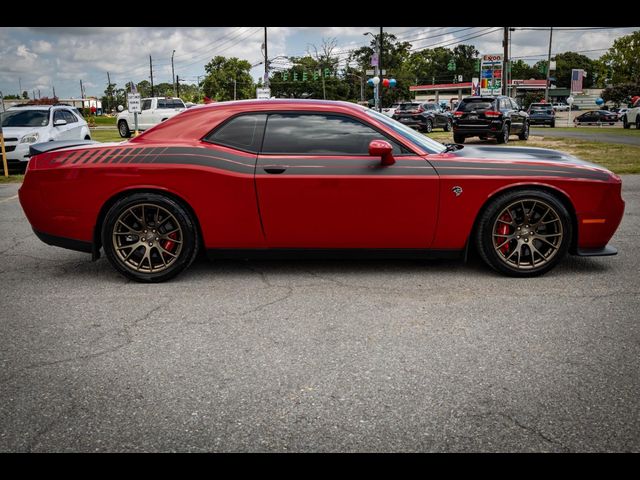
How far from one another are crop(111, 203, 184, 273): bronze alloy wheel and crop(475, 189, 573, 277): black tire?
2.45 meters

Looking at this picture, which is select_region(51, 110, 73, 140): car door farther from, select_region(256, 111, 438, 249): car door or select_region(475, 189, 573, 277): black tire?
select_region(475, 189, 573, 277): black tire

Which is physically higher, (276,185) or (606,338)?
(276,185)

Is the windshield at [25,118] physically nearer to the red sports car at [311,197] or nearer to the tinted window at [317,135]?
the red sports car at [311,197]

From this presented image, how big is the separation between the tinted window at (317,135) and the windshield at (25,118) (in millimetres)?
12471

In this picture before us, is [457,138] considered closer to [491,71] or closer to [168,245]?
[168,245]

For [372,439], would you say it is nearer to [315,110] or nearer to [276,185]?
[276,185]

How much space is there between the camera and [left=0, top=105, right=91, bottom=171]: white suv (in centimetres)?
1430

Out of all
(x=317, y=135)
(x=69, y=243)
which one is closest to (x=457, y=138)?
(x=317, y=135)

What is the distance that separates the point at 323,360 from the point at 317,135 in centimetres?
221

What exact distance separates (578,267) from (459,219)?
1.33m

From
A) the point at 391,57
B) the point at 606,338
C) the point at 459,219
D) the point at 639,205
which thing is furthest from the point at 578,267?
the point at 391,57

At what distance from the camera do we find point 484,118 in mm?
20922

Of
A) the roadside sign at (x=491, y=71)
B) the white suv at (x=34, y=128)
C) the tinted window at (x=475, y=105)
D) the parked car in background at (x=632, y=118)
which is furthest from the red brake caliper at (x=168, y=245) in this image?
the roadside sign at (x=491, y=71)

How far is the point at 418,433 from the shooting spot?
246cm
